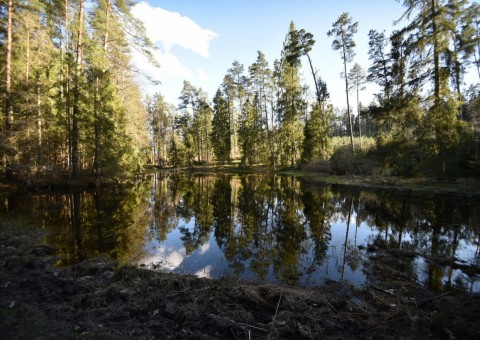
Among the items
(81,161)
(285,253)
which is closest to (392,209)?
(285,253)

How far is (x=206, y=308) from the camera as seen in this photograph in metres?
4.67

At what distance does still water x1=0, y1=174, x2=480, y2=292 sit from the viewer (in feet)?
22.9

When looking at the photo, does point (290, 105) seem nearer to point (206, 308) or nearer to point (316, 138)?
point (316, 138)

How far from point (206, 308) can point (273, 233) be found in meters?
6.05

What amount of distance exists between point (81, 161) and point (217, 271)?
2878 cm

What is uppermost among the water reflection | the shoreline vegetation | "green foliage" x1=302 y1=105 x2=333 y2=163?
"green foliage" x1=302 y1=105 x2=333 y2=163

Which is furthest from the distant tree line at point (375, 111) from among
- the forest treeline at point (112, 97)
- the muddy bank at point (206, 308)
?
the muddy bank at point (206, 308)

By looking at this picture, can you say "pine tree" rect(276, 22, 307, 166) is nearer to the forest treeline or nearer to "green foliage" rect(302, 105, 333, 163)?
"green foliage" rect(302, 105, 333, 163)

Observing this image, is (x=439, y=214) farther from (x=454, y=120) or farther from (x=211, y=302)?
(x=211, y=302)

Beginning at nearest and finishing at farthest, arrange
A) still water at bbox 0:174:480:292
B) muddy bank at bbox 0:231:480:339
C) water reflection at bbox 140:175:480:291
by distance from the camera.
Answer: muddy bank at bbox 0:231:480:339
water reflection at bbox 140:175:480:291
still water at bbox 0:174:480:292

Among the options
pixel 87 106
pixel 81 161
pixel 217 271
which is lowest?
pixel 217 271

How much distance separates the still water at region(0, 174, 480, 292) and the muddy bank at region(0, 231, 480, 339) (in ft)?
3.55

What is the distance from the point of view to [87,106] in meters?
21.7

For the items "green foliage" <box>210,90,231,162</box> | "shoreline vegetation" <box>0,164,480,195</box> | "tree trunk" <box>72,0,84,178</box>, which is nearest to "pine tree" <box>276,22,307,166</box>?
"shoreline vegetation" <box>0,164,480,195</box>
